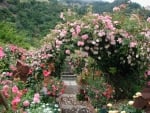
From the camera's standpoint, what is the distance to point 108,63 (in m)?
10.2

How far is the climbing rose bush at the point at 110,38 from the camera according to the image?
9.38 m

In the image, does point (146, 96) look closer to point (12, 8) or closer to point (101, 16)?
point (101, 16)

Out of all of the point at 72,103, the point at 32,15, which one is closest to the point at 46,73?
the point at 72,103

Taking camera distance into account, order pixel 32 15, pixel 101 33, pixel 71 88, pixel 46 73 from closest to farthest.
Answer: pixel 101 33, pixel 46 73, pixel 71 88, pixel 32 15

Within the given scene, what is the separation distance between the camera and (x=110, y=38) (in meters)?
9.49

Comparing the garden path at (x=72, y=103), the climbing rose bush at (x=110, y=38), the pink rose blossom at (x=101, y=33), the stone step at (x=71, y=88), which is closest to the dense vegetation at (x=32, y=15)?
the stone step at (x=71, y=88)

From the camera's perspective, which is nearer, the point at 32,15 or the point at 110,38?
the point at 110,38

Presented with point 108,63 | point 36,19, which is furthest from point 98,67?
point 36,19

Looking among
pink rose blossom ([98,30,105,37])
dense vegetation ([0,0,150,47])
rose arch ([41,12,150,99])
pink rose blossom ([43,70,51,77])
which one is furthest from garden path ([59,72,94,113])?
dense vegetation ([0,0,150,47])

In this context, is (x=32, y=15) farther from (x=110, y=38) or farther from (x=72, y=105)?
(x=110, y=38)

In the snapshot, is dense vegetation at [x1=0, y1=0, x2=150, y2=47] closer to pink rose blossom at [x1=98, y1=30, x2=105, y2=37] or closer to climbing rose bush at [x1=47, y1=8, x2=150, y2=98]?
climbing rose bush at [x1=47, y1=8, x2=150, y2=98]

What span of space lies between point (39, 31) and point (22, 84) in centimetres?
1986

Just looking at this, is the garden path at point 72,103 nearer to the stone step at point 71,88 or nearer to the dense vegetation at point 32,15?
the stone step at point 71,88

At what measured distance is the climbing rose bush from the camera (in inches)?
369
